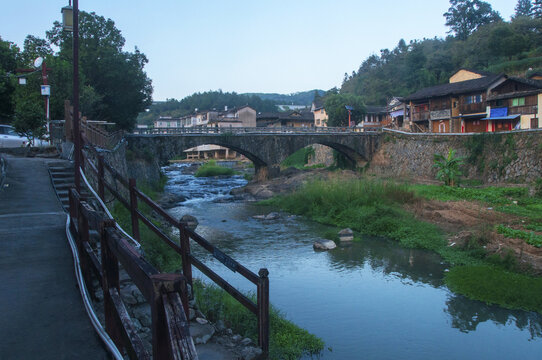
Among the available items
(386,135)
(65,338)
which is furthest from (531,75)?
(65,338)

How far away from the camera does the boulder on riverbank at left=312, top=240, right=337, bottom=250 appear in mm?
17727

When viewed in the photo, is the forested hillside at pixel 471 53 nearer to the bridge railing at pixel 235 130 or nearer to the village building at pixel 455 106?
the village building at pixel 455 106

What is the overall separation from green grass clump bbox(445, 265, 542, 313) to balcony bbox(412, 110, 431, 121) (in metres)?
35.3

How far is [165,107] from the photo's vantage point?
476 feet

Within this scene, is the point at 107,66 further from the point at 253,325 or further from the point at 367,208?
the point at 253,325

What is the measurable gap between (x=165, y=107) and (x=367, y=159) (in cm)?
11155

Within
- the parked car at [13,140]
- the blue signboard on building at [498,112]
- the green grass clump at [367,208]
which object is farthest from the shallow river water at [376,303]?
the blue signboard on building at [498,112]

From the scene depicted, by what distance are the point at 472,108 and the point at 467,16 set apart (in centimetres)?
5241

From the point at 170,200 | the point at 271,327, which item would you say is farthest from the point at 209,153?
the point at 271,327

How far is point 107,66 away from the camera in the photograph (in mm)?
36500

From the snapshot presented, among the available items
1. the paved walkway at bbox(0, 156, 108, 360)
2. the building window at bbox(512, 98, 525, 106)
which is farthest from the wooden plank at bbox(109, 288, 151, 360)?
the building window at bbox(512, 98, 525, 106)

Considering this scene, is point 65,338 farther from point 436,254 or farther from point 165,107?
point 165,107

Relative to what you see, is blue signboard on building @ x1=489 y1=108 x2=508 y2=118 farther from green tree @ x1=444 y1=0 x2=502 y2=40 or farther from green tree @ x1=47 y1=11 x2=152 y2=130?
green tree @ x1=444 y1=0 x2=502 y2=40

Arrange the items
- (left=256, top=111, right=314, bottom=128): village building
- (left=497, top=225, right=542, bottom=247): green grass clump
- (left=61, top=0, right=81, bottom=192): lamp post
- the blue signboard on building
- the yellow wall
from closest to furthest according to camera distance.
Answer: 1. (left=61, top=0, right=81, bottom=192): lamp post
2. (left=497, top=225, right=542, bottom=247): green grass clump
3. the blue signboard on building
4. the yellow wall
5. (left=256, top=111, right=314, bottom=128): village building
